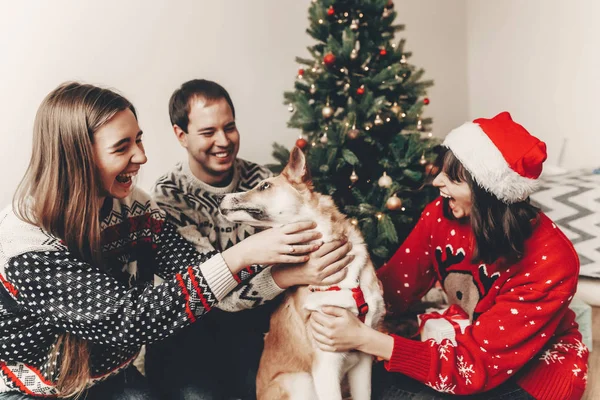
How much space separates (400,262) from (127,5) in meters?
1.97

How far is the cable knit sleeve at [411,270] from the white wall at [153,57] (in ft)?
5.05

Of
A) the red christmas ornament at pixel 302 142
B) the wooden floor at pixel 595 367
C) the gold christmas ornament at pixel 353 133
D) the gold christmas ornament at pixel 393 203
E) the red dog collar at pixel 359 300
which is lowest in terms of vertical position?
the wooden floor at pixel 595 367

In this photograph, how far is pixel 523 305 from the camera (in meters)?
1.33

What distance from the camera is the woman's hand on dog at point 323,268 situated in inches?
54.9

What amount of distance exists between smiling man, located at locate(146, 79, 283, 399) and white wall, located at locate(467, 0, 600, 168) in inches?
112

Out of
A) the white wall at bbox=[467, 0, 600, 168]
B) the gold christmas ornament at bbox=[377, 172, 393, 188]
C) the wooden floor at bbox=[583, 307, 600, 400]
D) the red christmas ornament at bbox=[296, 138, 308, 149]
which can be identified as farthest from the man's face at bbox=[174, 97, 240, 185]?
the white wall at bbox=[467, 0, 600, 168]

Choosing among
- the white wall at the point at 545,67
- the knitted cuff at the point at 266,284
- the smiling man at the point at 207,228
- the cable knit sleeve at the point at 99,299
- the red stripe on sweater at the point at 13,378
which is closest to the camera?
the cable knit sleeve at the point at 99,299

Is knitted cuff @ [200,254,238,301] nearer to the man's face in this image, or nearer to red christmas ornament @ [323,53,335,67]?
the man's face

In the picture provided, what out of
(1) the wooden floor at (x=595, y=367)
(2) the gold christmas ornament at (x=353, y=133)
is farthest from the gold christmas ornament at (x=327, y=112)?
(1) the wooden floor at (x=595, y=367)

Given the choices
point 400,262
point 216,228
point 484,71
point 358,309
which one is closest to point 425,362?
point 358,309

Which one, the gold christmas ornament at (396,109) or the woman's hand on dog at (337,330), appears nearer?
the woman's hand on dog at (337,330)

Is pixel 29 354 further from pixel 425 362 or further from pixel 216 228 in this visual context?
pixel 425 362

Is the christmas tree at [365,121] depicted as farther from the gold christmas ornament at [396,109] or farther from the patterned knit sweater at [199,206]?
the patterned knit sweater at [199,206]

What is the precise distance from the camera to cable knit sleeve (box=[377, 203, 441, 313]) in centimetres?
177
